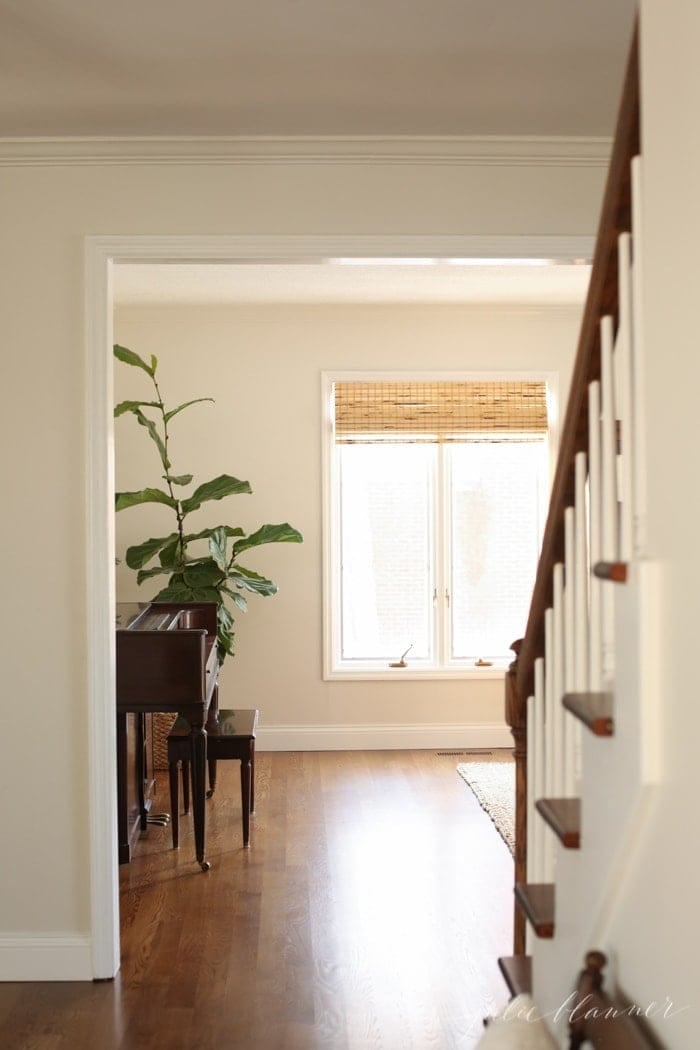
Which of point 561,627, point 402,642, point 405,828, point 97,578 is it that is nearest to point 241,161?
point 97,578

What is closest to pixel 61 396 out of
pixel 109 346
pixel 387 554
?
pixel 109 346

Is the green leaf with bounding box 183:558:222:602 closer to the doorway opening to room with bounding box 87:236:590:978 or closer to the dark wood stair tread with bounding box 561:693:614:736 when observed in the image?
the doorway opening to room with bounding box 87:236:590:978

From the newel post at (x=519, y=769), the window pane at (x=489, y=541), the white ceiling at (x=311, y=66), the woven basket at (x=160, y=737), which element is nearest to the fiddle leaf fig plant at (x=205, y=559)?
the woven basket at (x=160, y=737)

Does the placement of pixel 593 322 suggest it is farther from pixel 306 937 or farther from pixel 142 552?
pixel 142 552

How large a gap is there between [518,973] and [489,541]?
455 cm

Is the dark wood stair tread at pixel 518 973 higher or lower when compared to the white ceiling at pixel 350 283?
lower

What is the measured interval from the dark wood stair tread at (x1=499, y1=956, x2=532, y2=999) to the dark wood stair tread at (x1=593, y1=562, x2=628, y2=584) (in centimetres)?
114

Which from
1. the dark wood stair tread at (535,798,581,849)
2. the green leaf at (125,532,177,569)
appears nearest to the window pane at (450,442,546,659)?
the green leaf at (125,532,177,569)

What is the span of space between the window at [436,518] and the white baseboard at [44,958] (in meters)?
3.48

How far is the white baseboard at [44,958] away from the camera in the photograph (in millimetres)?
3451

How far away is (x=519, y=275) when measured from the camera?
235 inches

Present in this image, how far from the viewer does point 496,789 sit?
574 centimetres

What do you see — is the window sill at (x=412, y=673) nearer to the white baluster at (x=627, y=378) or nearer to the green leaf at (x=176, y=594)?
the green leaf at (x=176, y=594)

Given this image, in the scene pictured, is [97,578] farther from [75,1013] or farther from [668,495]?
[668,495]
